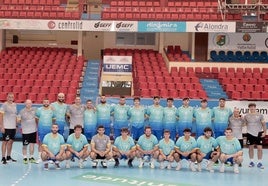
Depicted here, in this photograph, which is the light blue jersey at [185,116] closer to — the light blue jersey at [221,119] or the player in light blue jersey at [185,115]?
the player in light blue jersey at [185,115]

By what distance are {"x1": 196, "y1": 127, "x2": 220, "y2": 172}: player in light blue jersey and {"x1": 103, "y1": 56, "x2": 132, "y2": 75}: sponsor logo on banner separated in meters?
10.1

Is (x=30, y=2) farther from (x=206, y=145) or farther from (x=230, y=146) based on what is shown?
(x=230, y=146)

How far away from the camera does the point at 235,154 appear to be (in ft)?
35.3

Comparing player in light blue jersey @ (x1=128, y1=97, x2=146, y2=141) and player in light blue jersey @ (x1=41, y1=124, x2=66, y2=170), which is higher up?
player in light blue jersey @ (x1=128, y1=97, x2=146, y2=141)

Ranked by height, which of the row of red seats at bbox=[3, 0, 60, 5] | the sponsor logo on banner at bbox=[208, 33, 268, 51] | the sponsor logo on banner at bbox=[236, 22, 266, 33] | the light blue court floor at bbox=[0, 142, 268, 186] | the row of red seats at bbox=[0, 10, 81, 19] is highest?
the row of red seats at bbox=[3, 0, 60, 5]

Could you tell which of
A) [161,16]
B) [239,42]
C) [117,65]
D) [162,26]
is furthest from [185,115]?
[239,42]

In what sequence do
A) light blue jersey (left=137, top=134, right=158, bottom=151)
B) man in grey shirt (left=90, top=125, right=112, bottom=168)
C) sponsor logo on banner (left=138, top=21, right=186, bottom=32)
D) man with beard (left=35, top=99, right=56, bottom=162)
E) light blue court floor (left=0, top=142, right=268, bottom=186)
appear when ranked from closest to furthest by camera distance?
light blue court floor (left=0, top=142, right=268, bottom=186), man in grey shirt (left=90, top=125, right=112, bottom=168), light blue jersey (left=137, top=134, right=158, bottom=151), man with beard (left=35, top=99, right=56, bottom=162), sponsor logo on banner (left=138, top=21, right=186, bottom=32)

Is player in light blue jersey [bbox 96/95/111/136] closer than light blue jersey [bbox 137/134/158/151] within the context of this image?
No

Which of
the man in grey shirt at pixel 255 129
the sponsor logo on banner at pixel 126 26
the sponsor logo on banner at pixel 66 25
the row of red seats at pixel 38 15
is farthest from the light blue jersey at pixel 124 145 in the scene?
the row of red seats at pixel 38 15

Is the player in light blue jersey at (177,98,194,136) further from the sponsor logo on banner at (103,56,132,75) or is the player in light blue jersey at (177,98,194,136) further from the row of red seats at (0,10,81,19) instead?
the row of red seats at (0,10,81,19)

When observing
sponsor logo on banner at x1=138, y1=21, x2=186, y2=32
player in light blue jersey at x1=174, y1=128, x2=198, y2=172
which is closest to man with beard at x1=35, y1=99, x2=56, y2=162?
player in light blue jersey at x1=174, y1=128, x2=198, y2=172

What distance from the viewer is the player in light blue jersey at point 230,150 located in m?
10.8

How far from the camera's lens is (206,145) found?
1105 centimetres

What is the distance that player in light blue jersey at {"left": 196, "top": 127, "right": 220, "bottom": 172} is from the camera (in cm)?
1091
